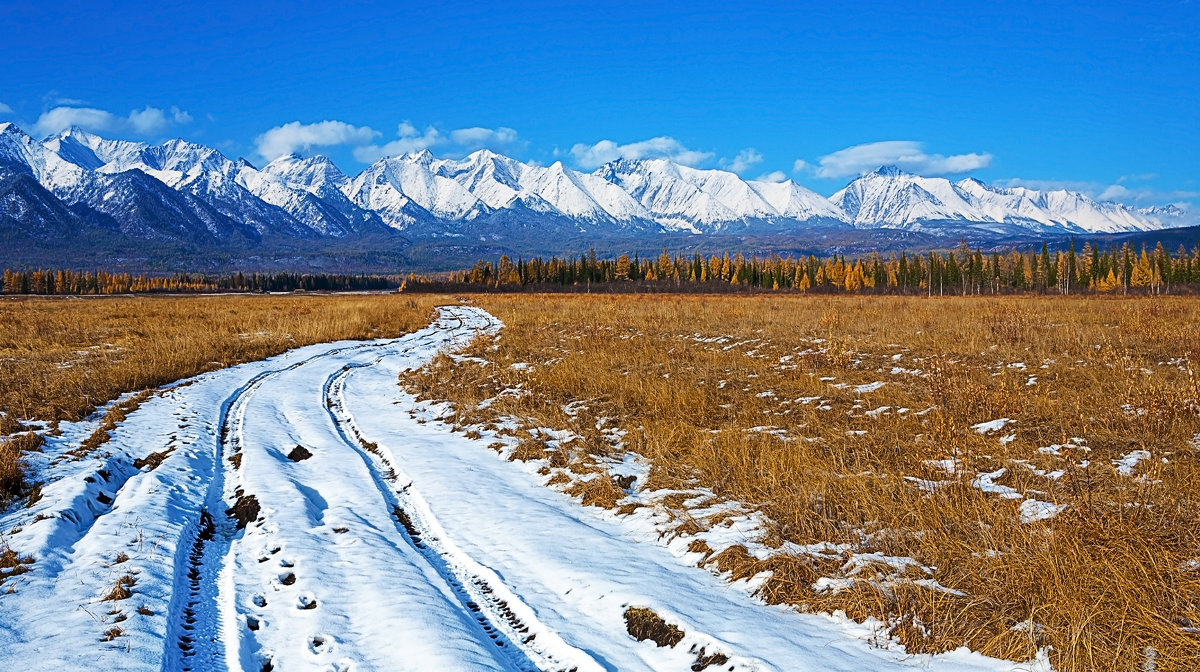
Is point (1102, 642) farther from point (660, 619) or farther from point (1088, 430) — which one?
point (1088, 430)

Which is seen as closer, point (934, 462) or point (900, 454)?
point (934, 462)

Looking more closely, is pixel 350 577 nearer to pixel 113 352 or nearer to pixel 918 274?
pixel 113 352

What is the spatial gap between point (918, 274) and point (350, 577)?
489 feet

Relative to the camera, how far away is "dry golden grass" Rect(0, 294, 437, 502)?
12367 millimetres

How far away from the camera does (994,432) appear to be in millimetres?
9336

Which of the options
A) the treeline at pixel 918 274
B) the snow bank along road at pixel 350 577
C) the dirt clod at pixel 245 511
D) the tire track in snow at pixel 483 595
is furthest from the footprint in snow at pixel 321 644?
the treeline at pixel 918 274

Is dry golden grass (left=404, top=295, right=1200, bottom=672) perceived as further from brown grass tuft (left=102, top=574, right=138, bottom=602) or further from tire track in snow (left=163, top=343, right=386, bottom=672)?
brown grass tuft (left=102, top=574, right=138, bottom=602)

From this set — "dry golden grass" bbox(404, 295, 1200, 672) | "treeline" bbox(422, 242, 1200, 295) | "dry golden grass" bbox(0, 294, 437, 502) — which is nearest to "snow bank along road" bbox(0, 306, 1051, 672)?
"dry golden grass" bbox(404, 295, 1200, 672)

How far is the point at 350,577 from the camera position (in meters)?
5.96

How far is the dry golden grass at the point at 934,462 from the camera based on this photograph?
4.64m

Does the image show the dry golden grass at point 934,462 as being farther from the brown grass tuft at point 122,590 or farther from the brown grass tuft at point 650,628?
the brown grass tuft at point 122,590

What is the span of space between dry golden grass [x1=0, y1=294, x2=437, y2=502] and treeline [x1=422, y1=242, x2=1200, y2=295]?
9324 cm

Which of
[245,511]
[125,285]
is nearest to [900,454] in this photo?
[245,511]

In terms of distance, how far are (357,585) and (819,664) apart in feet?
12.6
